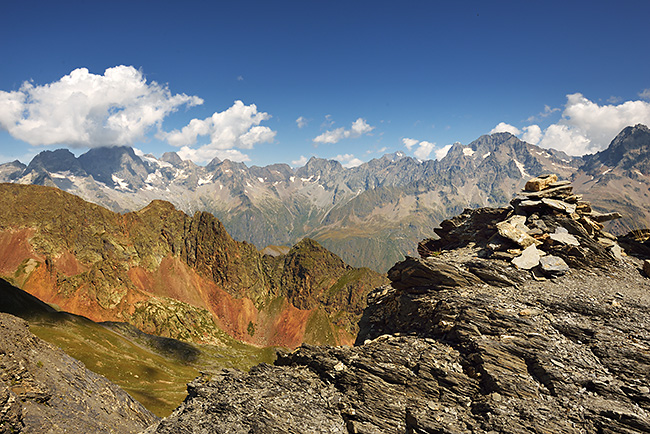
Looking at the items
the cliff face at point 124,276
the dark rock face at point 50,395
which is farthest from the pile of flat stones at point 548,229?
the cliff face at point 124,276

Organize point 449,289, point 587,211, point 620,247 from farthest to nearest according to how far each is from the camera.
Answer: point 587,211
point 620,247
point 449,289

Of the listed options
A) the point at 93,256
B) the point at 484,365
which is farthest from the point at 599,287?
the point at 93,256

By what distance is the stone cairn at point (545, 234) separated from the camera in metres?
27.2

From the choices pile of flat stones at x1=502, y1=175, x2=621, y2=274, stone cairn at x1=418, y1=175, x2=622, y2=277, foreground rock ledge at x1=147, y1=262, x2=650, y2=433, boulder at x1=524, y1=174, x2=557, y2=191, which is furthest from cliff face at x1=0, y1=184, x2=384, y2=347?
boulder at x1=524, y1=174, x2=557, y2=191

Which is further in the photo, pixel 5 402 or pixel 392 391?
pixel 5 402

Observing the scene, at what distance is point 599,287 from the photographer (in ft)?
80.4

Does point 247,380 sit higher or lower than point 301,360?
lower

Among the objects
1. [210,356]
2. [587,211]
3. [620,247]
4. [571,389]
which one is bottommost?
[210,356]

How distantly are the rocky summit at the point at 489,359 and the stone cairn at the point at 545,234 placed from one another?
0.53 ft

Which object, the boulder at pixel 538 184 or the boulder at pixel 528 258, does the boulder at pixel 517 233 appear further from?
the boulder at pixel 538 184

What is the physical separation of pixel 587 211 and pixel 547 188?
488 cm

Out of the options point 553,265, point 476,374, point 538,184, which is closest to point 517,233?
point 553,265

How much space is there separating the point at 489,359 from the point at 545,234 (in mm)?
15559

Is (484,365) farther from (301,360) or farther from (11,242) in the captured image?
(11,242)
